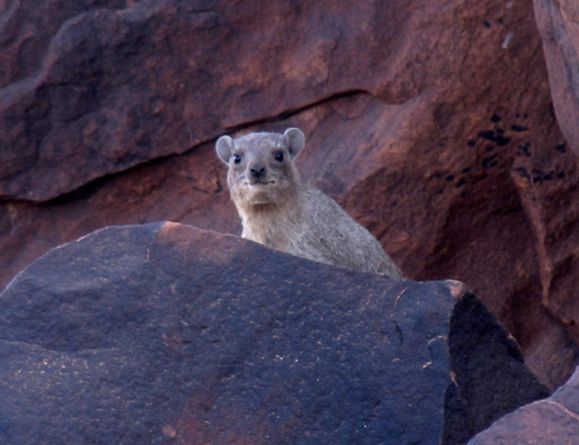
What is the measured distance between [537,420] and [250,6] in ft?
17.1

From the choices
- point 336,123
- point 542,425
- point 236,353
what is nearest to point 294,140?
point 336,123

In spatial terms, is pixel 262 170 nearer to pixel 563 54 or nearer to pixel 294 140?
pixel 294 140

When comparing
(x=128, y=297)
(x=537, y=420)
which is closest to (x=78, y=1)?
(x=128, y=297)

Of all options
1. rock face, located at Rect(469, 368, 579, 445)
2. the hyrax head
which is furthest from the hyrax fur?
rock face, located at Rect(469, 368, 579, 445)

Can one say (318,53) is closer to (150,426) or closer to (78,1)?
(78,1)

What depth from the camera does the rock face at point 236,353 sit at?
569 centimetres

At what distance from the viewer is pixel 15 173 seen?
9633 mm

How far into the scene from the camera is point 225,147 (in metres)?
8.70

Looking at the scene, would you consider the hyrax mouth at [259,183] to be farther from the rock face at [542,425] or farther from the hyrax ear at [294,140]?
the rock face at [542,425]

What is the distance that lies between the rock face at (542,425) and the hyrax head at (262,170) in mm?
3573

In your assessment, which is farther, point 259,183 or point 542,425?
point 259,183

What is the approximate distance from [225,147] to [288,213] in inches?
24.6

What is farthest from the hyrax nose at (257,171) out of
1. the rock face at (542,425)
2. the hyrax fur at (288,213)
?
the rock face at (542,425)

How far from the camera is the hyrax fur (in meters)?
8.32
